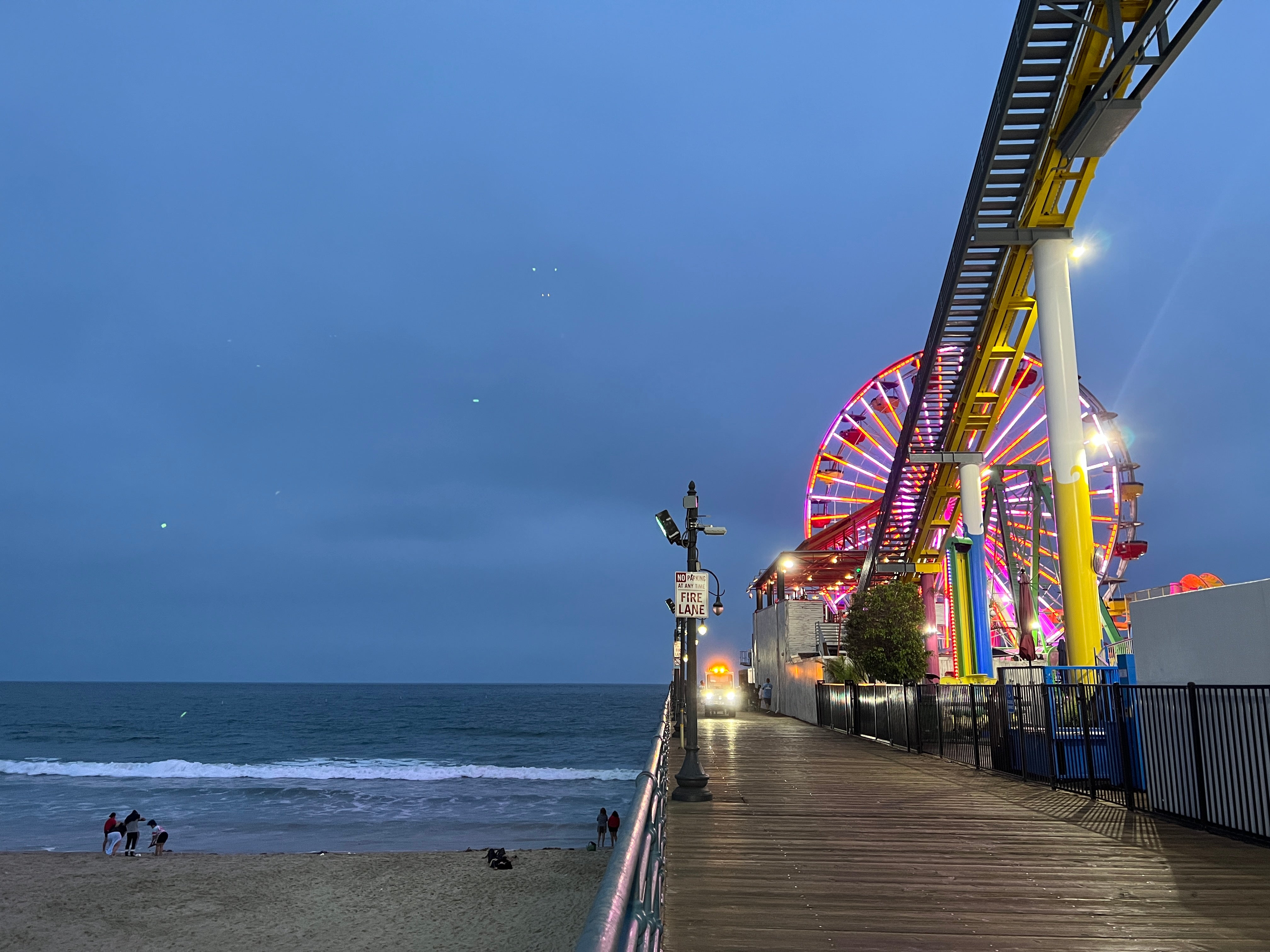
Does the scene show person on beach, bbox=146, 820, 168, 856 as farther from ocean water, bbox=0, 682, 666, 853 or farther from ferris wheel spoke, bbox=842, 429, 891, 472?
ferris wheel spoke, bbox=842, 429, 891, 472

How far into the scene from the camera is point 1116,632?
27172 millimetres

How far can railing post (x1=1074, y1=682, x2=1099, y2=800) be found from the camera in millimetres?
10734

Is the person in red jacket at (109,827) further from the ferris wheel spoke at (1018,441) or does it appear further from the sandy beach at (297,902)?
the ferris wheel spoke at (1018,441)

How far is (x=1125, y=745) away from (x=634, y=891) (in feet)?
31.1

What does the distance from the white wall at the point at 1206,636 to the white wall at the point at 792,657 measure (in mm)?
20779

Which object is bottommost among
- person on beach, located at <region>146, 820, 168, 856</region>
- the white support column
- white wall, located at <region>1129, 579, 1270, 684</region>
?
person on beach, located at <region>146, 820, 168, 856</region>

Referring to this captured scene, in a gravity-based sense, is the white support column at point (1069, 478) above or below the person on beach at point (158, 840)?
above

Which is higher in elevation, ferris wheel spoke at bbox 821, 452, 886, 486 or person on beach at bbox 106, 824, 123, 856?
ferris wheel spoke at bbox 821, 452, 886, 486

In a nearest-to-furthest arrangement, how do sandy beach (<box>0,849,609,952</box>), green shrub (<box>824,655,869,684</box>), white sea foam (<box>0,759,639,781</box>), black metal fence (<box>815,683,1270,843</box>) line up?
black metal fence (<box>815,683,1270,843</box>), sandy beach (<box>0,849,609,952</box>), green shrub (<box>824,655,869,684</box>), white sea foam (<box>0,759,639,781</box>)

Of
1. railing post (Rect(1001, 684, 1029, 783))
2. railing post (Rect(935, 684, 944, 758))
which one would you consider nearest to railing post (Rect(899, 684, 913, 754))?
railing post (Rect(935, 684, 944, 758))

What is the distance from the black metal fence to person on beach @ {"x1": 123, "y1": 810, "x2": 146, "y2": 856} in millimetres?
24063

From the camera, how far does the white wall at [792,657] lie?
31.9 meters

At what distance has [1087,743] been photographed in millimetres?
10938

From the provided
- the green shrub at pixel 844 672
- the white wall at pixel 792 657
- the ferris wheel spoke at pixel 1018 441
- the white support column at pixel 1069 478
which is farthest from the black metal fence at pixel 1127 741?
the ferris wheel spoke at pixel 1018 441
